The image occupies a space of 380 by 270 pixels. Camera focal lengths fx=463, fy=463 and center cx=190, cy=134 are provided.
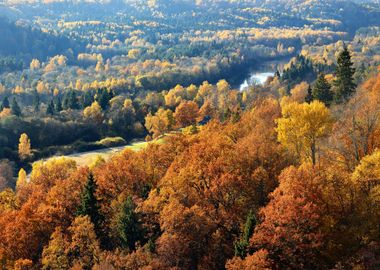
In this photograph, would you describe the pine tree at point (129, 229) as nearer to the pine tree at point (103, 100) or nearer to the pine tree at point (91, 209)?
the pine tree at point (91, 209)

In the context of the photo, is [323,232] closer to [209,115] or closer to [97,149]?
[97,149]

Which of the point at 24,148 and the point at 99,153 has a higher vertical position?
the point at 24,148

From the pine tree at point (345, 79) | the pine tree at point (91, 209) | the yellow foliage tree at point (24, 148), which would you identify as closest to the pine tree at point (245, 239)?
the pine tree at point (91, 209)

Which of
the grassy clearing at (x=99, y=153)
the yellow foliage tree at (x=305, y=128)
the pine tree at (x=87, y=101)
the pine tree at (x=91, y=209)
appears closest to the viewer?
the pine tree at (x=91, y=209)

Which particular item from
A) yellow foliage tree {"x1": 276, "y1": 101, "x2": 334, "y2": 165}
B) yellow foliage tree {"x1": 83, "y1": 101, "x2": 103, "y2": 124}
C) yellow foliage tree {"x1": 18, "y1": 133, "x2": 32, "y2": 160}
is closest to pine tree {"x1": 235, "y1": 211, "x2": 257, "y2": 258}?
yellow foliage tree {"x1": 276, "y1": 101, "x2": 334, "y2": 165}

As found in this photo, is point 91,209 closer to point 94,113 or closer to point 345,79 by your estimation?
point 345,79

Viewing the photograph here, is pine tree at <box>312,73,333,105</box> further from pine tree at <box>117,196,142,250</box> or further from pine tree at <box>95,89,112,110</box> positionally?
pine tree at <box>95,89,112,110</box>

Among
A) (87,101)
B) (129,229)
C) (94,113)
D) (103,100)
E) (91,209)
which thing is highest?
(129,229)

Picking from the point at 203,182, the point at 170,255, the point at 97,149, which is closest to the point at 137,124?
the point at 97,149

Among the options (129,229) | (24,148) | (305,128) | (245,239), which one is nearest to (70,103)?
(24,148)
